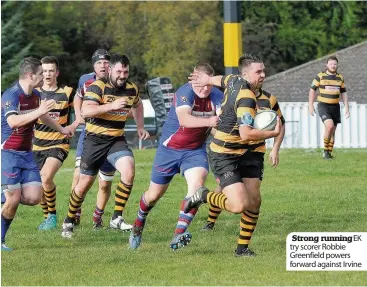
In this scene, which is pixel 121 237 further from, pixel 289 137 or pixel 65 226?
pixel 289 137

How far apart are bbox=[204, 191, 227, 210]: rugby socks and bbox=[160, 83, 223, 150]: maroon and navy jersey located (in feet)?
2.76

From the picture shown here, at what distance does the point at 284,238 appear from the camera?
15148 millimetres

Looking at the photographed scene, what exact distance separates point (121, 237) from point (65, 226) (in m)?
0.79

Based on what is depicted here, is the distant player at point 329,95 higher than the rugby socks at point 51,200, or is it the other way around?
the rugby socks at point 51,200

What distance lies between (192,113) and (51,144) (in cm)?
330

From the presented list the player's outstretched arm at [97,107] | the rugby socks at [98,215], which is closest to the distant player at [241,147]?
the player's outstretched arm at [97,107]

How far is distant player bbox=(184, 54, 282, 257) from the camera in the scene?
13.2 meters

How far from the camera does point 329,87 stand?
2698 centimetres

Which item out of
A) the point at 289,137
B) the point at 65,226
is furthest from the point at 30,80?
the point at 289,137

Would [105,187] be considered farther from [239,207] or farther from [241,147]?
[239,207]

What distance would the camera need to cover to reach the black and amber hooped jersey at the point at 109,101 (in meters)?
15.4

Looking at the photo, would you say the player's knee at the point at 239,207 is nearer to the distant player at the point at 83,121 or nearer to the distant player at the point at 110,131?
the distant player at the point at 110,131

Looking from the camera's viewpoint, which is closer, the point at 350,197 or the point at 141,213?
the point at 141,213

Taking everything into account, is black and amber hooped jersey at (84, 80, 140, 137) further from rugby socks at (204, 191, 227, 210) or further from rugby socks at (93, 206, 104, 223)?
rugby socks at (204, 191, 227, 210)
